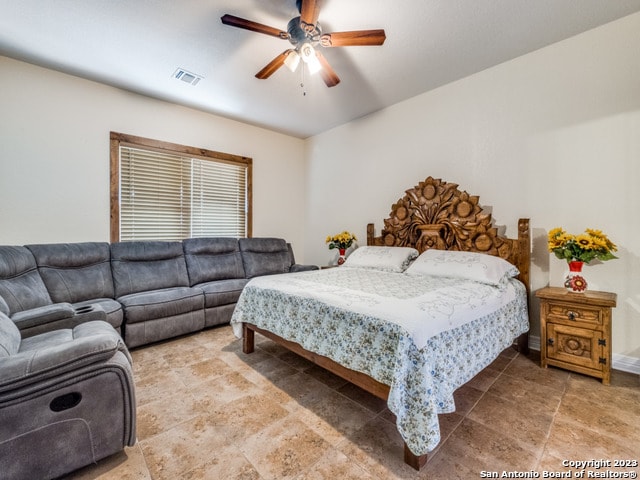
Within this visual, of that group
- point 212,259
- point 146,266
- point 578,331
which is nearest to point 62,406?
point 146,266

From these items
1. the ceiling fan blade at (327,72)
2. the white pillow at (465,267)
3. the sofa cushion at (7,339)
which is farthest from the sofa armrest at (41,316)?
the white pillow at (465,267)

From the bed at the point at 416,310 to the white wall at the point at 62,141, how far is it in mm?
2299

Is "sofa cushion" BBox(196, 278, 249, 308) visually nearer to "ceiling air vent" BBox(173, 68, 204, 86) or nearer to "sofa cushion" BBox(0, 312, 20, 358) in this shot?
"sofa cushion" BBox(0, 312, 20, 358)

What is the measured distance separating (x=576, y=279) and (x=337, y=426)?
7.36 ft

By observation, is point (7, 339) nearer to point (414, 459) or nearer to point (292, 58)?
point (414, 459)

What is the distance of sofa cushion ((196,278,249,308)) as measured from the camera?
330cm

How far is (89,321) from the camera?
2.09 meters

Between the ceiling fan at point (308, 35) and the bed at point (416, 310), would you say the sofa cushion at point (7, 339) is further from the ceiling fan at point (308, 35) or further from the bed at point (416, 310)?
the ceiling fan at point (308, 35)

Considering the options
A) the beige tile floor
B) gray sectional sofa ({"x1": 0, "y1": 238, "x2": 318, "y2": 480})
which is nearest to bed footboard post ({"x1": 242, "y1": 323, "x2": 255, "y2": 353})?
the beige tile floor

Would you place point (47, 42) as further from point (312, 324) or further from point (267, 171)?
point (312, 324)

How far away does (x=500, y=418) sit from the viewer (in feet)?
5.66

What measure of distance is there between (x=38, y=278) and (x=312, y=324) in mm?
2650

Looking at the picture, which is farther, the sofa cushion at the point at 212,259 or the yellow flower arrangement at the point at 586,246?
the sofa cushion at the point at 212,259

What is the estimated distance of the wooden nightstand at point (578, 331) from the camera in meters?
2.09
